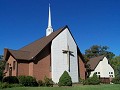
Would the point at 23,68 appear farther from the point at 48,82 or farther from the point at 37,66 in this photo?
the point at 48,82

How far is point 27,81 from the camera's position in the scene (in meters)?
34.8

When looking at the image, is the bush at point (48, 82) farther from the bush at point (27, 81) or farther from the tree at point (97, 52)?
the tree at point (97, 52)

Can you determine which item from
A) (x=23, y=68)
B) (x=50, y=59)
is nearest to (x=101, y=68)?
(x=50, y=59)

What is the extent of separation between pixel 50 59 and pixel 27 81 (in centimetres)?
699

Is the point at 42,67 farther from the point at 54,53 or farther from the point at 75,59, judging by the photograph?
the point at 75,59

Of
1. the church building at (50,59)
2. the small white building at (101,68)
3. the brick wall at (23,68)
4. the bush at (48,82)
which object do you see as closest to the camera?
the bush at (48,82)

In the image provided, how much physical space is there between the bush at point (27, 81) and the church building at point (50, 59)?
227 cm

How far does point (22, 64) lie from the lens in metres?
39.2

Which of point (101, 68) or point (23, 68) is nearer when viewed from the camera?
point (23, 68)

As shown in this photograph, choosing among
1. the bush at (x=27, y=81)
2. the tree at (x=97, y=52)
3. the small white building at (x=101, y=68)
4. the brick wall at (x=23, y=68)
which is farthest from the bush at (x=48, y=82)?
the tree at (x=97, y=52)

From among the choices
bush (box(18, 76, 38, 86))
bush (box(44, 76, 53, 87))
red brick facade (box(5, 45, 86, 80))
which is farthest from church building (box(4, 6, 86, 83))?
bush (box(18, 76, 38, 86))

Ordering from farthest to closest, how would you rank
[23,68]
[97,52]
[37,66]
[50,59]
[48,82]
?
1. [97,52]
2. [50,59]
3. [23,68]
4. [37,66]
5. [48,82]

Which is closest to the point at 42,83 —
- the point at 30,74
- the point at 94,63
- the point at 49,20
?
the point at 30,74

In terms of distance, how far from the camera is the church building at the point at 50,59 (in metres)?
39.1
